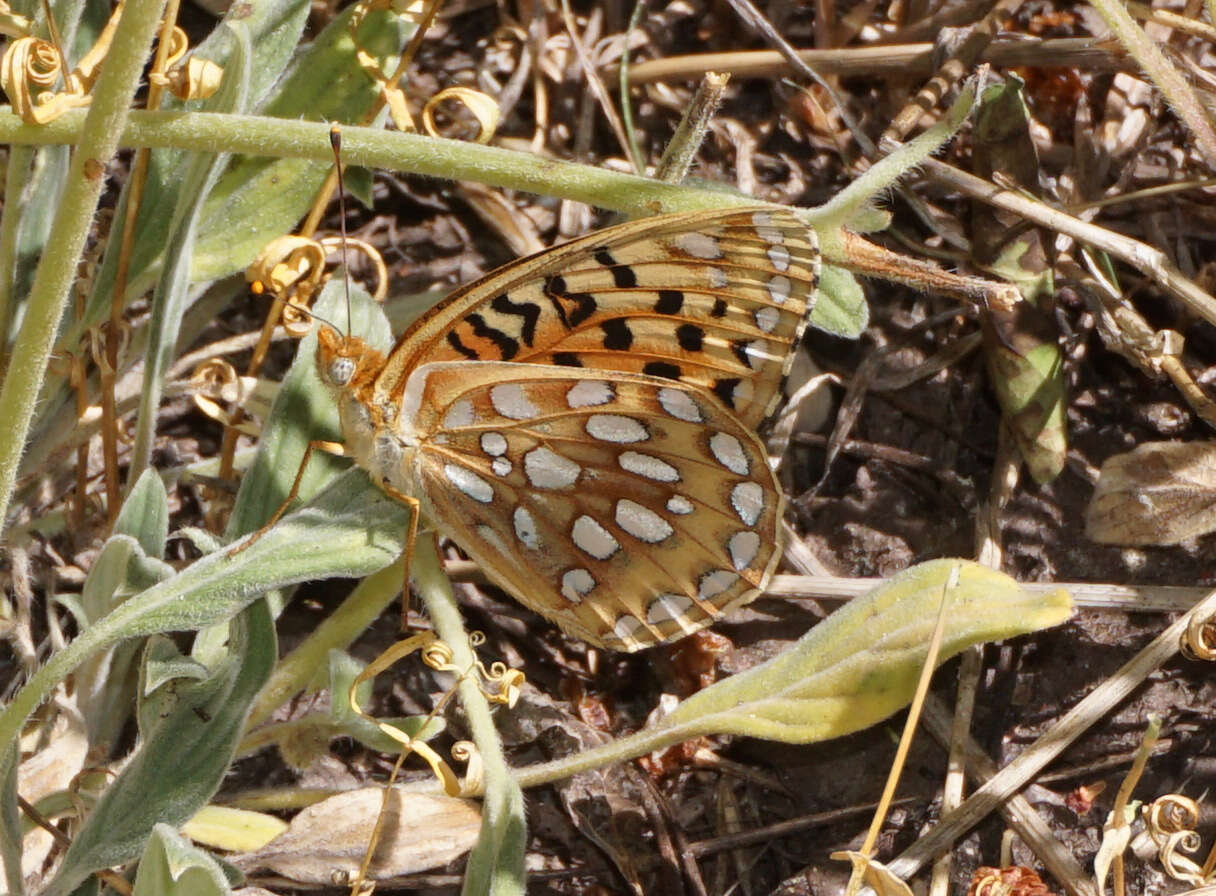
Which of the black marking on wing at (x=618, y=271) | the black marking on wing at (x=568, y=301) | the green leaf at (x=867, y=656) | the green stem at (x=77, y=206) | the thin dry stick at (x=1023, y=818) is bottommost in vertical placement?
the thin dry stick at (x=1023, y=818)

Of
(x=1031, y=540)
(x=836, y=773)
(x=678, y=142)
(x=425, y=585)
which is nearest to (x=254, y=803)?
(x=425, y=585)

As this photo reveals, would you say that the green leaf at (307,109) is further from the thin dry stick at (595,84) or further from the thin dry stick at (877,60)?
the thin dry stick at (877,60)

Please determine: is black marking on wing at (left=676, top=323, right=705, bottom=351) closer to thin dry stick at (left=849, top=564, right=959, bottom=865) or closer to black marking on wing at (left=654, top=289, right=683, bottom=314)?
black marking on wing at (left=654, top=289, right=683, bottom=314)

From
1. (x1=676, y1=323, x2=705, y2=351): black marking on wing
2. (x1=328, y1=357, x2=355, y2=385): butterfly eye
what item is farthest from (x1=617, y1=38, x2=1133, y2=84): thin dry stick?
(x1=328, y1=357, x2=355, y2=385): butterfly eye

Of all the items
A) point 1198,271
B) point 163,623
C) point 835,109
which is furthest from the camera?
point 835,109

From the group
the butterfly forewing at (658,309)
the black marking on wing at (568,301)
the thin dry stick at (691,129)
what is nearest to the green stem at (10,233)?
the butterfly forewing at (658,309)

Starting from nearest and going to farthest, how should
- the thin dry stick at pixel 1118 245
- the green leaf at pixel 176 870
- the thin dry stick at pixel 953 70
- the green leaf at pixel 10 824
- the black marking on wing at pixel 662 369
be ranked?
1. the green leaf at pixel 176 870
2. the green leaf at pixel 10 824
3. the black marking on wing at pixel 662 369
4. the thin dry stick at pixel 1118 245
5. the thin dry stick at pixel 953 70

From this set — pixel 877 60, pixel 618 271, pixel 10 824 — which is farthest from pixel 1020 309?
pixel 10 824

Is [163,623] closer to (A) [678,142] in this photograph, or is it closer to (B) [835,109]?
(A) [678,142]

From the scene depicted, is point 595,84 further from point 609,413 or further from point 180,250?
point 180,250
